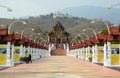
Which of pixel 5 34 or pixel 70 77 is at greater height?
pixel 5 34

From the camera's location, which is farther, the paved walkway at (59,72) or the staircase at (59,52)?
the staircase at (59,52)

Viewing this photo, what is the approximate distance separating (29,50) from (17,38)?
2295 centimetres

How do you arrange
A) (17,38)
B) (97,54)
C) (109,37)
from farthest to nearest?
(97,54)
(17,38)
(109,37)

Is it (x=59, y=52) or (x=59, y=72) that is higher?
(x=59, y=52)

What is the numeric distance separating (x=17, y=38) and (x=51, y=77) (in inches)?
1208

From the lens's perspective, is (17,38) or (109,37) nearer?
(109,37)

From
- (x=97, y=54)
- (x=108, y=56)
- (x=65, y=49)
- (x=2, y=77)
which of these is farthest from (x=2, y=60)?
(x=65, y=49)

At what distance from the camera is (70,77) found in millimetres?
28125

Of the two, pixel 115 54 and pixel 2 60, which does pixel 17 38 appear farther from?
pixel 115 54

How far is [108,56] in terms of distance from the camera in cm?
5188

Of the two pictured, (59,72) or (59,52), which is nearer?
(59,72)

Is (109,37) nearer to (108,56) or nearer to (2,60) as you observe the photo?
(108,56)

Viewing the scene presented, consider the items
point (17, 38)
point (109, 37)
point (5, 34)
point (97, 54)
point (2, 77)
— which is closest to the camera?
point (2, 77)

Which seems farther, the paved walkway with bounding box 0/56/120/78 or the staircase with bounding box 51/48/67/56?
the staircase with bounding box 51/48/67/56
